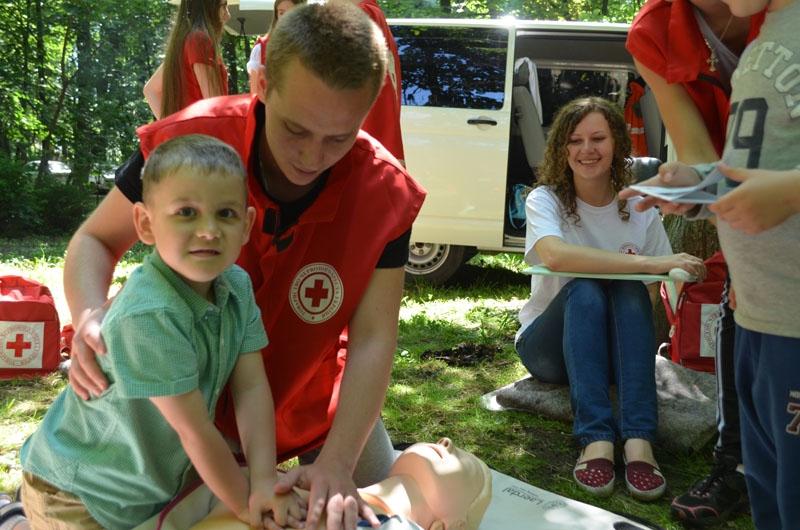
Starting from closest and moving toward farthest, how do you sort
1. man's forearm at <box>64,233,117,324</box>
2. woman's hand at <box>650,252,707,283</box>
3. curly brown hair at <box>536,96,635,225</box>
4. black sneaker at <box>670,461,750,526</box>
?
man's forearm at <box>64,233,117,324</box>, black sneaker at <box>670,461,750,526</box>, woman's hand at <box>650,252,707,283</box>, curly brown hair at <box>536,96,635,225</box>

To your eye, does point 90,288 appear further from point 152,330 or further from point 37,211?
point 37,211

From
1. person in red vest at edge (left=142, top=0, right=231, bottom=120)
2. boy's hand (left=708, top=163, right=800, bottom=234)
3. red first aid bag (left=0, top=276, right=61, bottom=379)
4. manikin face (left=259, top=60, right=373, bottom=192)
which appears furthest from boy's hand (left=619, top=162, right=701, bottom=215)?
red first aid bag (left=0, top=276, right=61, bottom=379)

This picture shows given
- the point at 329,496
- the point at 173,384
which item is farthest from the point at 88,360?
the point at 329,496

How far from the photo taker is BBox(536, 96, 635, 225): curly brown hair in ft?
10.3

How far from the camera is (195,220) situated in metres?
1.38

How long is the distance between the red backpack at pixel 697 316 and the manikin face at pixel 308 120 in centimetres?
199

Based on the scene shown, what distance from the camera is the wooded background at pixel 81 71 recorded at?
10.9 meters

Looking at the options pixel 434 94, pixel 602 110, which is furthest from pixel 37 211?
pixel 602 110

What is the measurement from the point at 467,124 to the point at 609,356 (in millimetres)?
2913

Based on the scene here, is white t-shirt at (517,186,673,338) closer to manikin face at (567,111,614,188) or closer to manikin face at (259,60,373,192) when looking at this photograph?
manikin face at (567,111,614,188)

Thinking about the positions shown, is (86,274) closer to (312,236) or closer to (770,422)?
(312,236)

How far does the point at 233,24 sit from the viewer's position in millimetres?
7348

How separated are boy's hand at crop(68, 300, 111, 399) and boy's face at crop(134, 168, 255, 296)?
0.19 m

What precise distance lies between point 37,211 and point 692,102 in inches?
378
